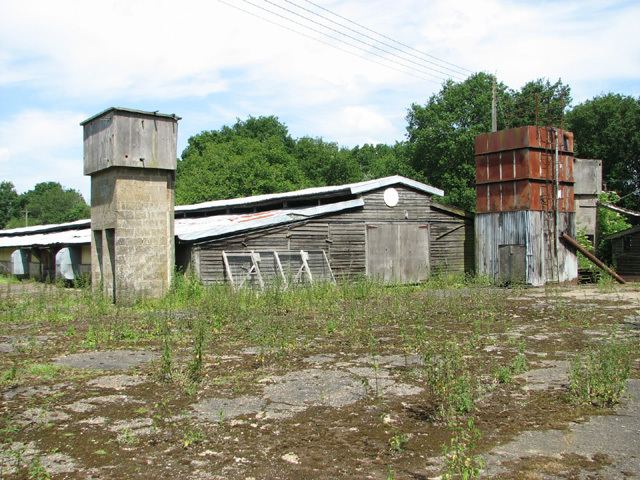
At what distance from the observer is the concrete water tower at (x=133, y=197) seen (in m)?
16.1

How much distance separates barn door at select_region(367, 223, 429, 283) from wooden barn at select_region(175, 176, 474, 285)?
4 cm

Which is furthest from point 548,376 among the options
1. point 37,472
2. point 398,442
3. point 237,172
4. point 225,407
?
point 237,172

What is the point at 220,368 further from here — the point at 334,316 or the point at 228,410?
the point at 334,316

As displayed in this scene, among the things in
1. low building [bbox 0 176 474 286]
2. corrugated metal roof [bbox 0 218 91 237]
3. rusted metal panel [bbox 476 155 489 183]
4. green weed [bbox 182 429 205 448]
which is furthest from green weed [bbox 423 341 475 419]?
corrugated metal roof [bbox 0 218 91 237]

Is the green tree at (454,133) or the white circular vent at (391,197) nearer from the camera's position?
the white circular vent at (391,197)

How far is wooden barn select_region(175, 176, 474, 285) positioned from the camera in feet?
62.5

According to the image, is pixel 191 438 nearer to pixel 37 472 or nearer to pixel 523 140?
pixel 37 472

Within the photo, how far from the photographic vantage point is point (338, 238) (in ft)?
72.5

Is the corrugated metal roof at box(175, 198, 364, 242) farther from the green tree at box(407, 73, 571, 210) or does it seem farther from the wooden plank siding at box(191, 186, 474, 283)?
the green tree at box(407, 73, 571, 210)

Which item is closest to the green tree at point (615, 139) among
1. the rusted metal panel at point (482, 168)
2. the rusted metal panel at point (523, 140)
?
the rusted metal panel at point (523, 140)

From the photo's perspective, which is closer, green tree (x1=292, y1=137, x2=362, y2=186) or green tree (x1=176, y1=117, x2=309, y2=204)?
green tree (x1=176, y1=117, x2=309, y2=204)

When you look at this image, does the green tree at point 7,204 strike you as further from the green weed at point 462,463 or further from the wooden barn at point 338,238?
the green weed at point 462,463

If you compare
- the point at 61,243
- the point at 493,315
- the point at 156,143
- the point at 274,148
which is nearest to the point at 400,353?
the point at 493,315

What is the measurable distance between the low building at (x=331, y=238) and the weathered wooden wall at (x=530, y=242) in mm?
1799
